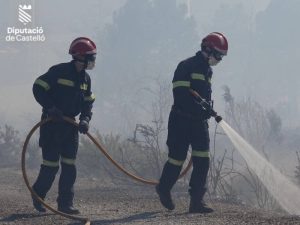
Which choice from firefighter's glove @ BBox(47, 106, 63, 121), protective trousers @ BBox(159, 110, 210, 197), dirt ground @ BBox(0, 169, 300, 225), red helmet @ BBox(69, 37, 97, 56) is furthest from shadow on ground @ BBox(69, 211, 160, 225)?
red helmet @ BBox(69, 37, 97, 56)

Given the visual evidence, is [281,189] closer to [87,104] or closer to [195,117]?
[195,117]

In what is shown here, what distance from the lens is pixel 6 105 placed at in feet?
201

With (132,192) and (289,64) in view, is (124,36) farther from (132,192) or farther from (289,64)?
(132,192)

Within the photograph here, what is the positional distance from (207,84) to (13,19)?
8266cm

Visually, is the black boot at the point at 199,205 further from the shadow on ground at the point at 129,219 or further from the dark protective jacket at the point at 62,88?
the dark protective jacket at the point at 62,88

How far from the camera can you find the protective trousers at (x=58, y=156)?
6539mm

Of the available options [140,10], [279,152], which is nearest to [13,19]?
[140,10]

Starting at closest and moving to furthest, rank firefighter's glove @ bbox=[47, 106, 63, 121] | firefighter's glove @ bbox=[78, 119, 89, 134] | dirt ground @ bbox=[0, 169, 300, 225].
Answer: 1. dirt ground @ bbox=[0, 169, 300, 225]
2. firefighter's glove @ bbox=[47, 106, 63, 121]
3. firefighter's glove @ bbox=[78, 119, 89, 134]

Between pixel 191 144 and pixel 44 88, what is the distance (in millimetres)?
1682

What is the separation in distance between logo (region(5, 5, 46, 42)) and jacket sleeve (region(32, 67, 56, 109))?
55575 millimetres

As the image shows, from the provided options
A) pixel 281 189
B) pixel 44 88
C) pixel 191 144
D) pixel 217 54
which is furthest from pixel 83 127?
pixel 281 189

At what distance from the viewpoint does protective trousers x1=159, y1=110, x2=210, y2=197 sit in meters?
6.60

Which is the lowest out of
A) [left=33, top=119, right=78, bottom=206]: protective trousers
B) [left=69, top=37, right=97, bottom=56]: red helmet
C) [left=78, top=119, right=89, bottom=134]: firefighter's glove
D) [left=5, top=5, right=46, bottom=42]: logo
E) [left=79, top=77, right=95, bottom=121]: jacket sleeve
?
[left=33, top=119, right=78, bottom=206]: protective trousers

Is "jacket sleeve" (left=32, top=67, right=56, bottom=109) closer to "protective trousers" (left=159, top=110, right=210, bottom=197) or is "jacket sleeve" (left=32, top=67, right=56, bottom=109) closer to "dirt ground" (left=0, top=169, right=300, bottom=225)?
"dirt ground" (left=0, top=169, right=300, bottom=225)
